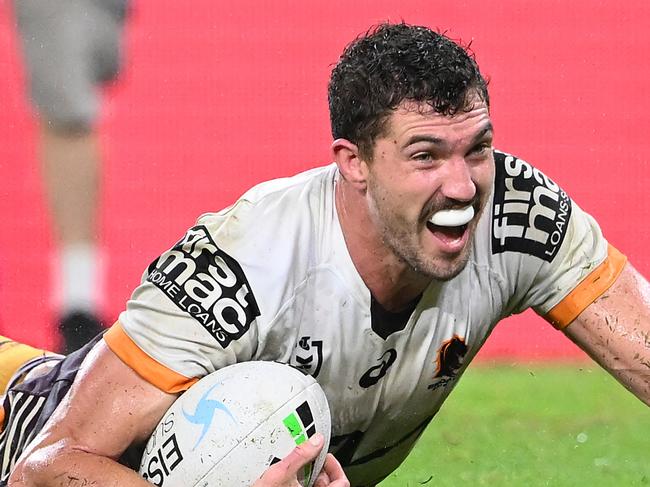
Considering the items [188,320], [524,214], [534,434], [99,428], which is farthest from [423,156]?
[534,434]

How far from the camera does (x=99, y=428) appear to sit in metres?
3.22

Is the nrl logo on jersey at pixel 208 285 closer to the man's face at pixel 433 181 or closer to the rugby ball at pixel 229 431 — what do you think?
the rugby ball at pixel 229 431

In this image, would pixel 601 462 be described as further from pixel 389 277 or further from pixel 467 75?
pixel 467 75

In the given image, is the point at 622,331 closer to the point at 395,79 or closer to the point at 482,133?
the point at 482,133

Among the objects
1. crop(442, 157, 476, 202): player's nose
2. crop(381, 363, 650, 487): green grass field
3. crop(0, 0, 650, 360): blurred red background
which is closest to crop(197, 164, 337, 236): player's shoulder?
crop(442, 157, 476, 202): player's nose

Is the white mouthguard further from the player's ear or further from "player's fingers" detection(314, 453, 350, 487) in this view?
"player's fingers" detection(314, 453, 350, 487)

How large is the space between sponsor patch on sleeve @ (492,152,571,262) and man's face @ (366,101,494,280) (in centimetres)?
31

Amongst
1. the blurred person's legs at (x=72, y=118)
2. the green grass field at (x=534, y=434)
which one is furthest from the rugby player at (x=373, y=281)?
the blurred person's legs at (x=72, y=118)

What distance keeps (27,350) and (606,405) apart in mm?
2551

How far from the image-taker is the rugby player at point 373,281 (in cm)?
326

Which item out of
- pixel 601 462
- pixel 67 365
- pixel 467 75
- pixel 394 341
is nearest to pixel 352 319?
pixel 394 341

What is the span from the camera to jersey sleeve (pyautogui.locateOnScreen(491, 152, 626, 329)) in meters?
3.64

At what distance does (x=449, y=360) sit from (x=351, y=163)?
0.61 m

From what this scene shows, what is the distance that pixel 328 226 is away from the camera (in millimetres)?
3508
